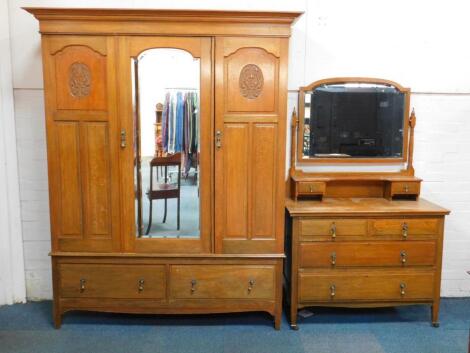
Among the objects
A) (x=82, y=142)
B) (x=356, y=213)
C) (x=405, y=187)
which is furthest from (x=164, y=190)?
(x=405, y=187)

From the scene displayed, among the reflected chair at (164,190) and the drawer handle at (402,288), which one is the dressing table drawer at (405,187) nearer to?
the drawer handle at (402,288)

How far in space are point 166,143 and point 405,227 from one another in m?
1.66

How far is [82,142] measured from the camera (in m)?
2.53

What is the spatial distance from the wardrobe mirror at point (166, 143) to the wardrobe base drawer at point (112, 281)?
0.26 metres

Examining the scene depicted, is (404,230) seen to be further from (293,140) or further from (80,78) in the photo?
(80,78)

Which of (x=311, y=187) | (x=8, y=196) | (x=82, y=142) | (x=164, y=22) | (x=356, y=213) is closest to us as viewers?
(x=164, y=22)

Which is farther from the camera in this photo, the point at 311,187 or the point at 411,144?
the point at 411,144

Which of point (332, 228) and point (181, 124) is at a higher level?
point (181, 124)

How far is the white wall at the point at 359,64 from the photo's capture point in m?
2.97

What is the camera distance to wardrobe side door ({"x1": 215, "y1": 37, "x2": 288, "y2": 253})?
2.48 metres

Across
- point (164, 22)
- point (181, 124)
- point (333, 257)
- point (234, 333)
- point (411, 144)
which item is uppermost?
point (164, 22)

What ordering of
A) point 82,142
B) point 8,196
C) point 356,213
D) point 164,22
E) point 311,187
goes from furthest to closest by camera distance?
point 8,196 → point 311,187 → point 356,213 → point 82,142 → point 164,22

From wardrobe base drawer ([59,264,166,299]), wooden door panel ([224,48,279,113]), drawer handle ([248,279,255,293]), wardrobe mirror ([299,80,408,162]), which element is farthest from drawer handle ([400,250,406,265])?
wardrobe base drawer ([59,264,166,299])

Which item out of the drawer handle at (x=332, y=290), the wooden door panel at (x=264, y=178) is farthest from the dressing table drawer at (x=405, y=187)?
the wooden door panel at (x=264, y=178)
